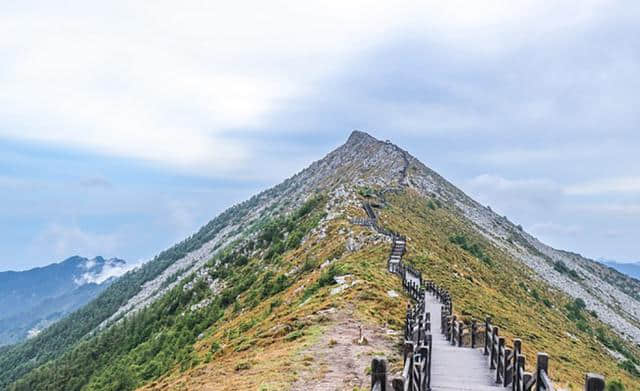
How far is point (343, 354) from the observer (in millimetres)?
19656

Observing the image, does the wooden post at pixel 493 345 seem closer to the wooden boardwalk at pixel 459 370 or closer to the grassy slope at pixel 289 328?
the wooden boardwalk at pixel 459 370

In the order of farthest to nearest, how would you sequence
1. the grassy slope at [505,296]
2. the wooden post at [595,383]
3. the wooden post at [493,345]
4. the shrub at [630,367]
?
the shrub at [630,367], the grassy slope at [505,296], the wooden post at [493,345], the wooden post at [595,383]

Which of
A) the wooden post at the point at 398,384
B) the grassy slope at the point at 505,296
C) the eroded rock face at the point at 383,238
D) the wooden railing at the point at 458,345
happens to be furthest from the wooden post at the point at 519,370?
the eroded rock face at the point at 383,238

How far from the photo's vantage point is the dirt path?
661 inches

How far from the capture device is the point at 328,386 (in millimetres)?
16500

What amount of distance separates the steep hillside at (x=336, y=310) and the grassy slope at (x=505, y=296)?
0.24 metres

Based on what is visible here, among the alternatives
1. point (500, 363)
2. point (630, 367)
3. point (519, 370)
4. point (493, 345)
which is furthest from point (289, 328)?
point (630, 367)

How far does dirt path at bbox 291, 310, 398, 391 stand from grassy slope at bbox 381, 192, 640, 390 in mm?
7932

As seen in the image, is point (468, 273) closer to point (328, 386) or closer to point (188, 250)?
point (328, 386)

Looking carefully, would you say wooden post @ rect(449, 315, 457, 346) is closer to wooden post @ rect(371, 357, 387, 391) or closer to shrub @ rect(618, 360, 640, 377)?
wooden post @ rect(371, 357, 387, 391)

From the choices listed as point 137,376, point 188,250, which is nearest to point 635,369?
point 137,376

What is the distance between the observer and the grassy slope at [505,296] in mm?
32094

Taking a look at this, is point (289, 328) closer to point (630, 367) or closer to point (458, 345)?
point (458, 345)

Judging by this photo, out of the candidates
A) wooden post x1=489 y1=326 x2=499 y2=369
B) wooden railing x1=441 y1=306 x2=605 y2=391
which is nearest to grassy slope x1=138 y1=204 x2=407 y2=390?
wooden post x1=489 y1=326 x2=499 y2=369
